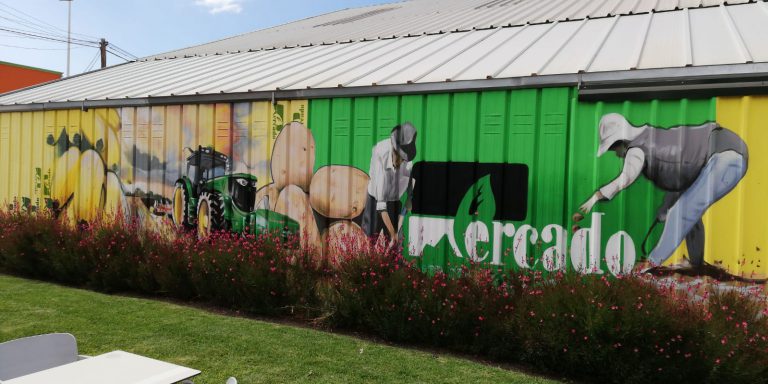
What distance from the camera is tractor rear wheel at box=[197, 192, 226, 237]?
27.8 feet

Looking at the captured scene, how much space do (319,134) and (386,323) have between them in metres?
3.07

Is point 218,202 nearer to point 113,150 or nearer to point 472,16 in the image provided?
point 113,150

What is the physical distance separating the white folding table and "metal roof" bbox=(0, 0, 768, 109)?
481 centimetres

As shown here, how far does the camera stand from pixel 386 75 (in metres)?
7.75

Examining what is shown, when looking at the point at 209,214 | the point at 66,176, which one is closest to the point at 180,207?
the point at 209,214

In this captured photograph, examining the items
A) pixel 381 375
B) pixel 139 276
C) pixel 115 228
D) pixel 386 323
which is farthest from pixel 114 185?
A: pixel 381 375

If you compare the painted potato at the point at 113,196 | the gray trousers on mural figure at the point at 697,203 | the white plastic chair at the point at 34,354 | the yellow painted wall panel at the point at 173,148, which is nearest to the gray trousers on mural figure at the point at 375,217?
the gray trousers on mural figure at the point at 697,203

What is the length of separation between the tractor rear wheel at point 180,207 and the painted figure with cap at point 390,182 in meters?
3.31

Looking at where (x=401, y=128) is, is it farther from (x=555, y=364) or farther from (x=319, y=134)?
(x=555, y=364)

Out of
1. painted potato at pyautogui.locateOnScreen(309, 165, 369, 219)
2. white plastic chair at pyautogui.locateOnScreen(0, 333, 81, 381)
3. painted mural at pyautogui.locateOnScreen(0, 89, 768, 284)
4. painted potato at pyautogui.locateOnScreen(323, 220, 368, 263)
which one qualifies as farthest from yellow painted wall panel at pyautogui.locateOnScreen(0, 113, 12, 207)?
white plastic chair at pyautogui.locateOnScreen(0, 333, 81, 381)

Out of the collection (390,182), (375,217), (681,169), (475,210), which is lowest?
(375,217)

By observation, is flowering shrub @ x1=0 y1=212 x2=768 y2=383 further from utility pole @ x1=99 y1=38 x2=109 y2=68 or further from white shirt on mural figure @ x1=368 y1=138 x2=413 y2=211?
utility pole @ x1=99 y1=38 x2=109 y2=68

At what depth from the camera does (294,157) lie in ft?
25.8

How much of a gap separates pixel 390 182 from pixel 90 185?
6.17m
